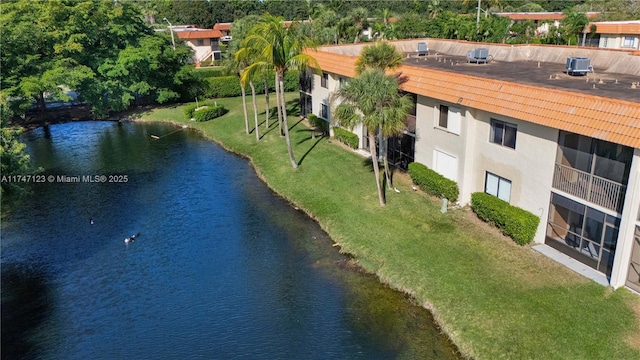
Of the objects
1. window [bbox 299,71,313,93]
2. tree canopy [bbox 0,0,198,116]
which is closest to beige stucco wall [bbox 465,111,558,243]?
window [bbox 299,71,313,93]

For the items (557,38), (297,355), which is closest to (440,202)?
(297,355)

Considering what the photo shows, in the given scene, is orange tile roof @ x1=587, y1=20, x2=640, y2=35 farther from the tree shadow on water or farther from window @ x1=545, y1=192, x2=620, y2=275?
the tree shadow on water

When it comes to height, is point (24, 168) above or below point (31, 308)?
above

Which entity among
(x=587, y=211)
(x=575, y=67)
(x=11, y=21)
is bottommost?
(x=587, y=211)

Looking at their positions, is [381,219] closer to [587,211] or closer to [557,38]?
[587,211]

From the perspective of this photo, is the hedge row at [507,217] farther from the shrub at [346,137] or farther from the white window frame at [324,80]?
the white window frame at [324,80]

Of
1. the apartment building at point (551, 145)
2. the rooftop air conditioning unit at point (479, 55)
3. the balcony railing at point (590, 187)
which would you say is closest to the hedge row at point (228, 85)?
the rooftop air conditioning unit at point (479, 55)

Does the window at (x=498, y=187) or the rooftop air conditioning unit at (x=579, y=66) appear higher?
the rooftop air conditioning unit at (x=579, y=66)

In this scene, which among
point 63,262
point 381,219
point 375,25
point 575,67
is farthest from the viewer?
point 375,25
